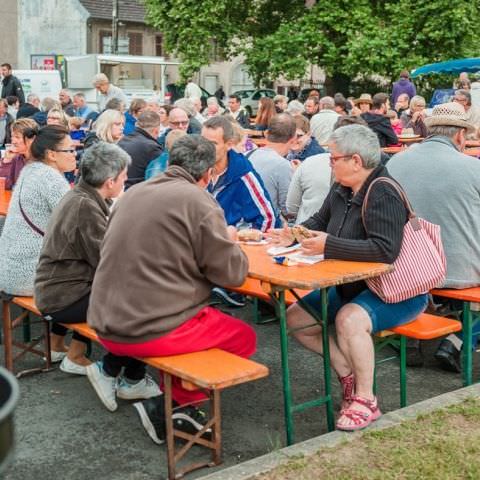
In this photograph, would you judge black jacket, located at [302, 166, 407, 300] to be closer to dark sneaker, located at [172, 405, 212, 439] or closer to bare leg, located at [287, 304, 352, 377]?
bare leg, located at [287, 304, 352, 377]

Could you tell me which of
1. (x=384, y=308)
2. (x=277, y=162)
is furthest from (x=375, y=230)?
(x=277, y=162)

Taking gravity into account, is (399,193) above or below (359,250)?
above

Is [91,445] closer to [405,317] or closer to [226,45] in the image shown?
[405,317]

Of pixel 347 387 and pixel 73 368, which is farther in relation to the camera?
pixel 73 368

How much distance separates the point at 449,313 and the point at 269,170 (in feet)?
6.88

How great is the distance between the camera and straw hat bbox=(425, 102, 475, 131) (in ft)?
16.5

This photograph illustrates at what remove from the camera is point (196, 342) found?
3805mm

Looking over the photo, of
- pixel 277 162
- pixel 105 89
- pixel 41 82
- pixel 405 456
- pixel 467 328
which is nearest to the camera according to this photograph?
pixel 405 456

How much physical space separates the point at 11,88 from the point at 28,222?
596 inches

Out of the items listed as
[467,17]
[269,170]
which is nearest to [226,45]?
[467,17]

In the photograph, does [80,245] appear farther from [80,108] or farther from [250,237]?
[80,108]

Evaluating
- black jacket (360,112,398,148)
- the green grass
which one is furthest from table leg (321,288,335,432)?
black jacket (360,112,398,148)

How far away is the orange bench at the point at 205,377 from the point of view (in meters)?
3.48

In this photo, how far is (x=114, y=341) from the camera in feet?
12.4
